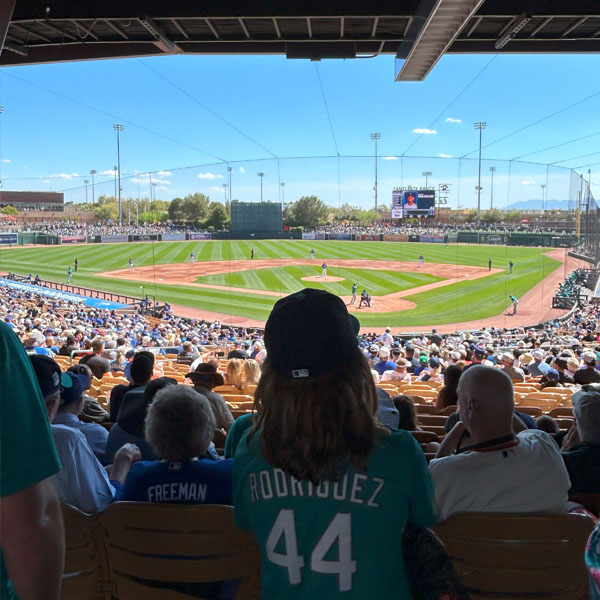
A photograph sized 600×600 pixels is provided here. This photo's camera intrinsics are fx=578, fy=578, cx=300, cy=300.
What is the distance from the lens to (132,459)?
2959 mm

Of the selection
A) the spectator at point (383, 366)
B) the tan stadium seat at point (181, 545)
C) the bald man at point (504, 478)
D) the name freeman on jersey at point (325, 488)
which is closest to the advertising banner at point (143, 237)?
the spectator at point (383, 366)

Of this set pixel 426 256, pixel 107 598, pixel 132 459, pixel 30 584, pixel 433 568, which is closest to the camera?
pixel 30 584

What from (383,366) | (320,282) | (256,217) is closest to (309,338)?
(383,366)

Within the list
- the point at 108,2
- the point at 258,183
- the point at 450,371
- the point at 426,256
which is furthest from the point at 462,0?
the point at 426,256

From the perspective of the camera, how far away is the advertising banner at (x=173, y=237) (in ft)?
101

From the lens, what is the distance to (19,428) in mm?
1152

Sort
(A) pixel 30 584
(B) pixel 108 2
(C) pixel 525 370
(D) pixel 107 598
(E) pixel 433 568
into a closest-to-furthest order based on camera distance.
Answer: (A) pixel 30 584, (E) pixel 433 568, (D) pixel 107 598, (B) pixel 108 2, (C) pixel 525 370

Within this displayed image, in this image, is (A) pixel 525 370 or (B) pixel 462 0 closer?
(B) pixel 462 0

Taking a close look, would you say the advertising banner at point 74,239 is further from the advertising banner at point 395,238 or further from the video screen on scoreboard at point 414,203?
the video screen on scoreboard at point 414,203

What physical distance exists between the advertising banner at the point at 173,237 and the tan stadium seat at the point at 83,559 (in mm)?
28765

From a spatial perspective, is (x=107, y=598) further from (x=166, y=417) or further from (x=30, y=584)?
(x=30, y=584)

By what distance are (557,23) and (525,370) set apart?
255 inches

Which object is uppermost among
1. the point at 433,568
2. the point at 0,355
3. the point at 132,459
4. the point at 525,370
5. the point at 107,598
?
the point at 0,355

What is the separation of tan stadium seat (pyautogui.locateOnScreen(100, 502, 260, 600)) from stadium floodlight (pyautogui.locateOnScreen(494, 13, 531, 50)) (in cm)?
795
